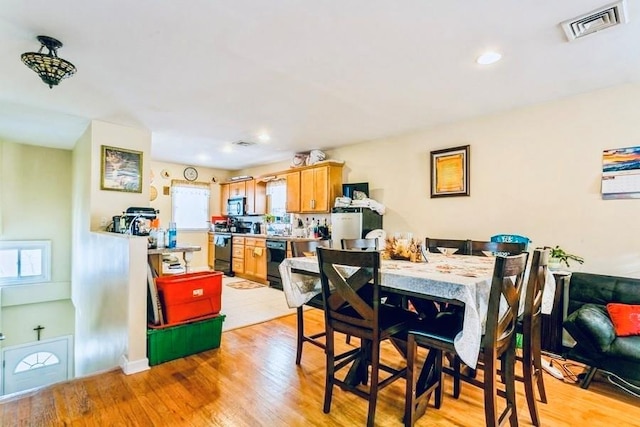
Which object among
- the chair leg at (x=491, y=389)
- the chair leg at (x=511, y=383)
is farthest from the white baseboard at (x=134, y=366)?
the chair leg at (x=511, y=383)

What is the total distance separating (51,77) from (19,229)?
4.37m

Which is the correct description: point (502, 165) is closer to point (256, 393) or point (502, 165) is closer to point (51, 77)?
point (256, 393)

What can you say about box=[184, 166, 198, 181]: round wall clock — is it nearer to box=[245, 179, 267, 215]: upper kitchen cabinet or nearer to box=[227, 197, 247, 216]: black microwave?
box=[227, 197, 247, 216]: black microwave

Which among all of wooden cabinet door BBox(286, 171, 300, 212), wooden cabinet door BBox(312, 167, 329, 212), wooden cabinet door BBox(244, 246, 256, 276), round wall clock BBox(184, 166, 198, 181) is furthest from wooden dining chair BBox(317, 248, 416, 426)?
round wall clock BBox(184, 166, 198, 181)

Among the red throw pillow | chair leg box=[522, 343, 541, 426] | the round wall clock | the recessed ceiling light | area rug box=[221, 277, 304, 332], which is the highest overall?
the recessed ceiling light

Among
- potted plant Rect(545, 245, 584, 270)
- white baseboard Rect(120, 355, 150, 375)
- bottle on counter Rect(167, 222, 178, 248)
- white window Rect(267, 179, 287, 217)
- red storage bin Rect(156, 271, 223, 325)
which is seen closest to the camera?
white baseboard Rect(120, 355, 150, 375)

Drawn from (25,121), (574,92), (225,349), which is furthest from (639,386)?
(25,121)

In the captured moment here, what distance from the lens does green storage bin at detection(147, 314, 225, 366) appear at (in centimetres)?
262

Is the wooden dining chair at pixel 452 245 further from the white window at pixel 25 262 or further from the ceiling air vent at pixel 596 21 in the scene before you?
the white window at pixel 25 262

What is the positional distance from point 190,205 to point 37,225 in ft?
8.92

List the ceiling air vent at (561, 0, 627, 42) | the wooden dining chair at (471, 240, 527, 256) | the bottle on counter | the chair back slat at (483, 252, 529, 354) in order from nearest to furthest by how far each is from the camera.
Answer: the chair back slat at (483, 252, 529, 354) → the ceiling air vent at (561, 0, 627, 42) → the wooden dining chair at (471, 240, 527, 256) → the bottle on counter

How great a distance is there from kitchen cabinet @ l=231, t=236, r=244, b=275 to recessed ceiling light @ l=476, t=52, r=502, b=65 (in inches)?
201

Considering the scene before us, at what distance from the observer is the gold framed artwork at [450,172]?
384cm

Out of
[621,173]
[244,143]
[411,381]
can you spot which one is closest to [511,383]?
[411,381]
